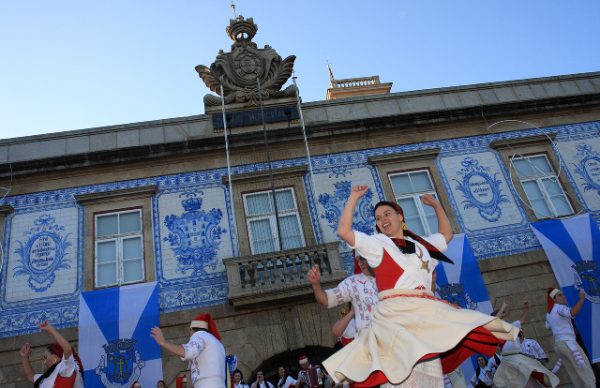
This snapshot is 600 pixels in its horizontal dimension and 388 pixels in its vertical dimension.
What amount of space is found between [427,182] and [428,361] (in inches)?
362

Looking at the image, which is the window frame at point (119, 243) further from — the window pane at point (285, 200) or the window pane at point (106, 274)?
the window pane at point (285, 200)

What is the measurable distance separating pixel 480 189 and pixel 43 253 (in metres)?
9.52

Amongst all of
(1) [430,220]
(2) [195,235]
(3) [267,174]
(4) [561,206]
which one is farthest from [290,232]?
(4) [561,206]

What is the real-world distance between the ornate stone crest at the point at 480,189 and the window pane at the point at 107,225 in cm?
763

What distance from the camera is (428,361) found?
281 centimetres

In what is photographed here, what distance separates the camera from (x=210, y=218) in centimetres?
1057

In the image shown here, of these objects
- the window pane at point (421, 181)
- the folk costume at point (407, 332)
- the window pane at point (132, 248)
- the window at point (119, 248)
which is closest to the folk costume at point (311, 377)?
the window at point (119, 248)

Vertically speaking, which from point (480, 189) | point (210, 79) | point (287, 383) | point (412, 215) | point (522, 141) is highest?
point (210, 79)

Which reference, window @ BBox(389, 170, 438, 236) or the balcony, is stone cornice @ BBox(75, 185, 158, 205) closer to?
the balcony

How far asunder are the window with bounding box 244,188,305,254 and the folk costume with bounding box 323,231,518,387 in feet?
24.0

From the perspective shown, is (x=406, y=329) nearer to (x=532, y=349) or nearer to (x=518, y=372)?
(x=518, y=372)

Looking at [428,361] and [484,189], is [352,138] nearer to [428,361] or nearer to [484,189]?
[484,189]

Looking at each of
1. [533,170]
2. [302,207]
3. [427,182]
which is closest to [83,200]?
[302,207]

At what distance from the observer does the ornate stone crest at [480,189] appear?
36.9 ft
